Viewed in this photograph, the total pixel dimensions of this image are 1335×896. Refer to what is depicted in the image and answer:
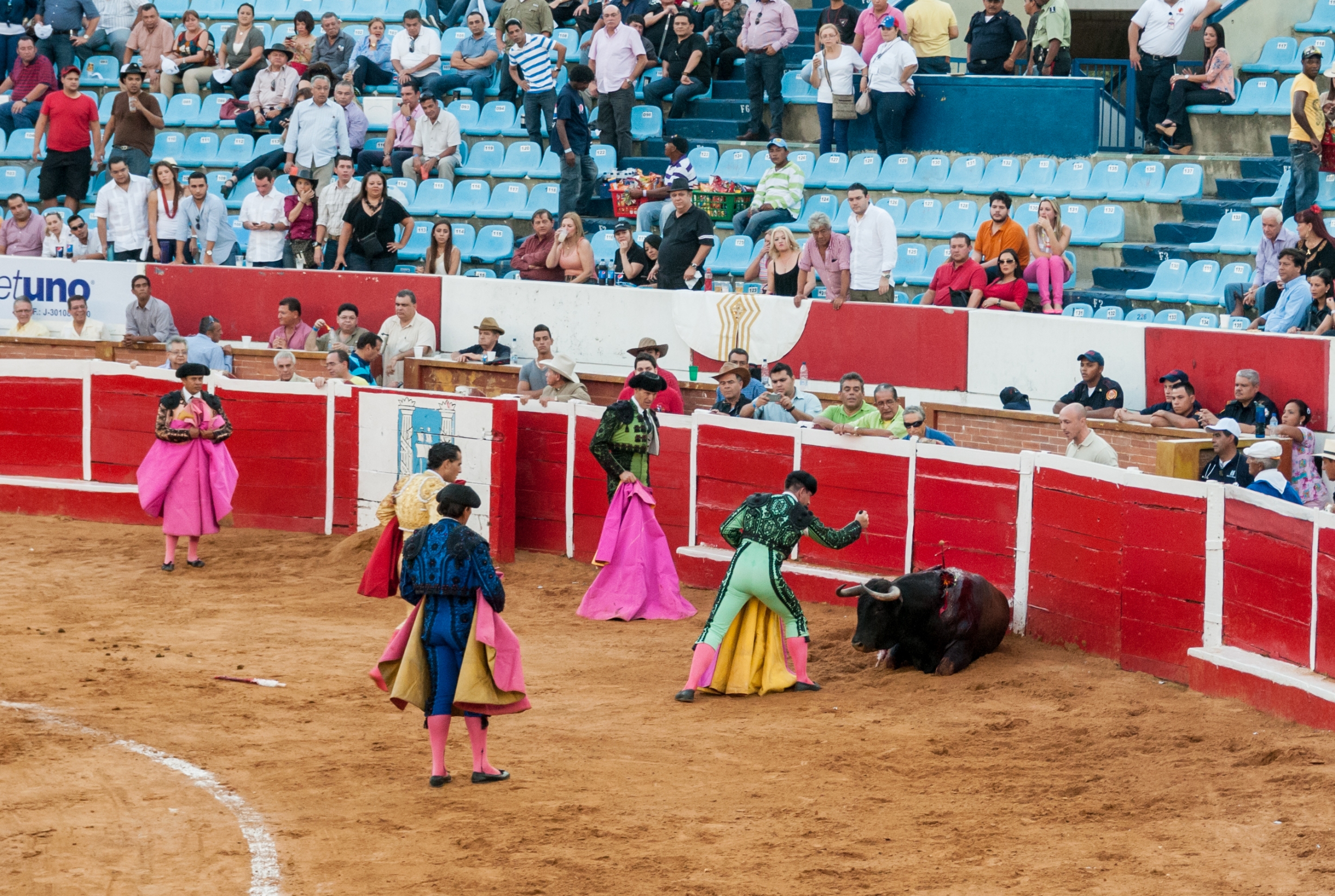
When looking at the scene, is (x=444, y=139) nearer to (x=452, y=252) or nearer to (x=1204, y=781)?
(x=452, y=252)

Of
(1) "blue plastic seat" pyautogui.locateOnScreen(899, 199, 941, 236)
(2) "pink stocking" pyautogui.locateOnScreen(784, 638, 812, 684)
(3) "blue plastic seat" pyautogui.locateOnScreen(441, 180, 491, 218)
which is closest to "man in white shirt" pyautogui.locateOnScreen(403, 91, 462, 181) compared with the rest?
(3) "blue plastic seat" pyautogui.locateOnScreen(441, 180, 491, 218)

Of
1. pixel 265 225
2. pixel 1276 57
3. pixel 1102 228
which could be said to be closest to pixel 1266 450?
pixel 1102 228

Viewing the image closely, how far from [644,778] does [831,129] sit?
11.0 m

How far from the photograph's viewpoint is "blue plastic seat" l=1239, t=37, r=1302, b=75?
17562 millimetres

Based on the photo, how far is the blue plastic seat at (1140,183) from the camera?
54.2ft

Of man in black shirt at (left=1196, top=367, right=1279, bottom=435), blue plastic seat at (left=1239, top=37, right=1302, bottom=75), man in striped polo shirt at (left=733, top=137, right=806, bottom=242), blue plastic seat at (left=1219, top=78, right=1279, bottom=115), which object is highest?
blue plastic seat at (left=1239, top=37, right=1302, bottom=75)

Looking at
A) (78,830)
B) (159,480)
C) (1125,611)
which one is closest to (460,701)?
(78,830)

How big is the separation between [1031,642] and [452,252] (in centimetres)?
824

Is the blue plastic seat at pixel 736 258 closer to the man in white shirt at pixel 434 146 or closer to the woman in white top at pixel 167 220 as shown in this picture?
the man in white shirt at pixel 434 146

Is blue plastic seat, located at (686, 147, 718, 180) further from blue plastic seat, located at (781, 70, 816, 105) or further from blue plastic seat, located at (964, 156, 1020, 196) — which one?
blue plastic seat, located at (964, 156, 1020, 196)

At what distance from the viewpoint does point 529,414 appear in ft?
46.5

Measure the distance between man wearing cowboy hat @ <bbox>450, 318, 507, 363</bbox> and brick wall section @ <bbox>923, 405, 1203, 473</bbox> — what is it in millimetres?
4146

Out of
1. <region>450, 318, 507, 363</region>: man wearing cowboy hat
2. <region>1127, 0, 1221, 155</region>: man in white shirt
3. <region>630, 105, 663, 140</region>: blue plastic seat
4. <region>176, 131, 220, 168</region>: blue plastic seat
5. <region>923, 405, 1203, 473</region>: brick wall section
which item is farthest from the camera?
<region>176, 131, 220, 168</region>: blue plastic seat

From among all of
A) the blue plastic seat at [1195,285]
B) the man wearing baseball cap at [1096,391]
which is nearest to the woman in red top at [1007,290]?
the man wearing baseball cap at [1096,391]
